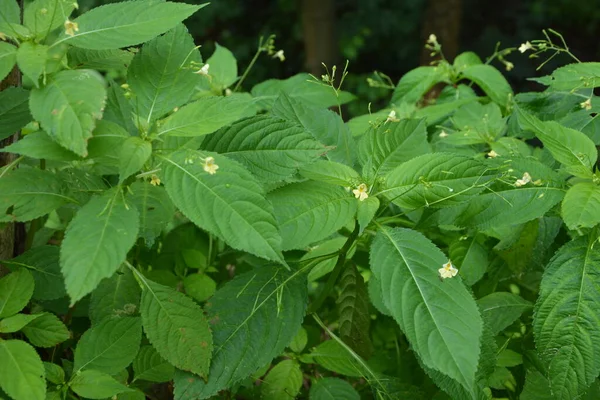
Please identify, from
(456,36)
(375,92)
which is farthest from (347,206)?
(375,92)

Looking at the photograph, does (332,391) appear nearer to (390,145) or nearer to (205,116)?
(390,145)

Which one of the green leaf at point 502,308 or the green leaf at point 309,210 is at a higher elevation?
the green leaf at point 309,210

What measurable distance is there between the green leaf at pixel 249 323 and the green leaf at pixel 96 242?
1.02 ft

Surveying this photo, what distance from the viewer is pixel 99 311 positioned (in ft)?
5.31

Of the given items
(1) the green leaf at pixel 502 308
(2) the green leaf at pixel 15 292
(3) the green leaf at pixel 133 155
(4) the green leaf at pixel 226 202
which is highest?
(3) the green leaf at pixel 133 155

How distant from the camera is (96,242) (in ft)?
3.97

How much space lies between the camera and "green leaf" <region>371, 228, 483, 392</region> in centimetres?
123

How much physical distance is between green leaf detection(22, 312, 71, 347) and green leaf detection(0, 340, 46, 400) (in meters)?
0.10

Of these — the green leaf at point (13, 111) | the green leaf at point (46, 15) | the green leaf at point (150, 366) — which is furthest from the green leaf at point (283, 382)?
the green leaf at point (46, 15)

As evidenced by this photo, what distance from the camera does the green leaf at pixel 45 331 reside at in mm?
1483

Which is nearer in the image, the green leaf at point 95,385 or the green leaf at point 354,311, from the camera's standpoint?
the green leaf at point 95,385

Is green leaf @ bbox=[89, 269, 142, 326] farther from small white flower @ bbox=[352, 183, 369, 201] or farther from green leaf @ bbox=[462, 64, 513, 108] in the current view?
green leaf @ bbox=[462, 64, 513, 108]

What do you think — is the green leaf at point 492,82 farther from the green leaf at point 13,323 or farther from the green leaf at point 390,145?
the green leaf at point 13,323

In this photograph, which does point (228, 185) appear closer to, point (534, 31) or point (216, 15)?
point (216, 15)
